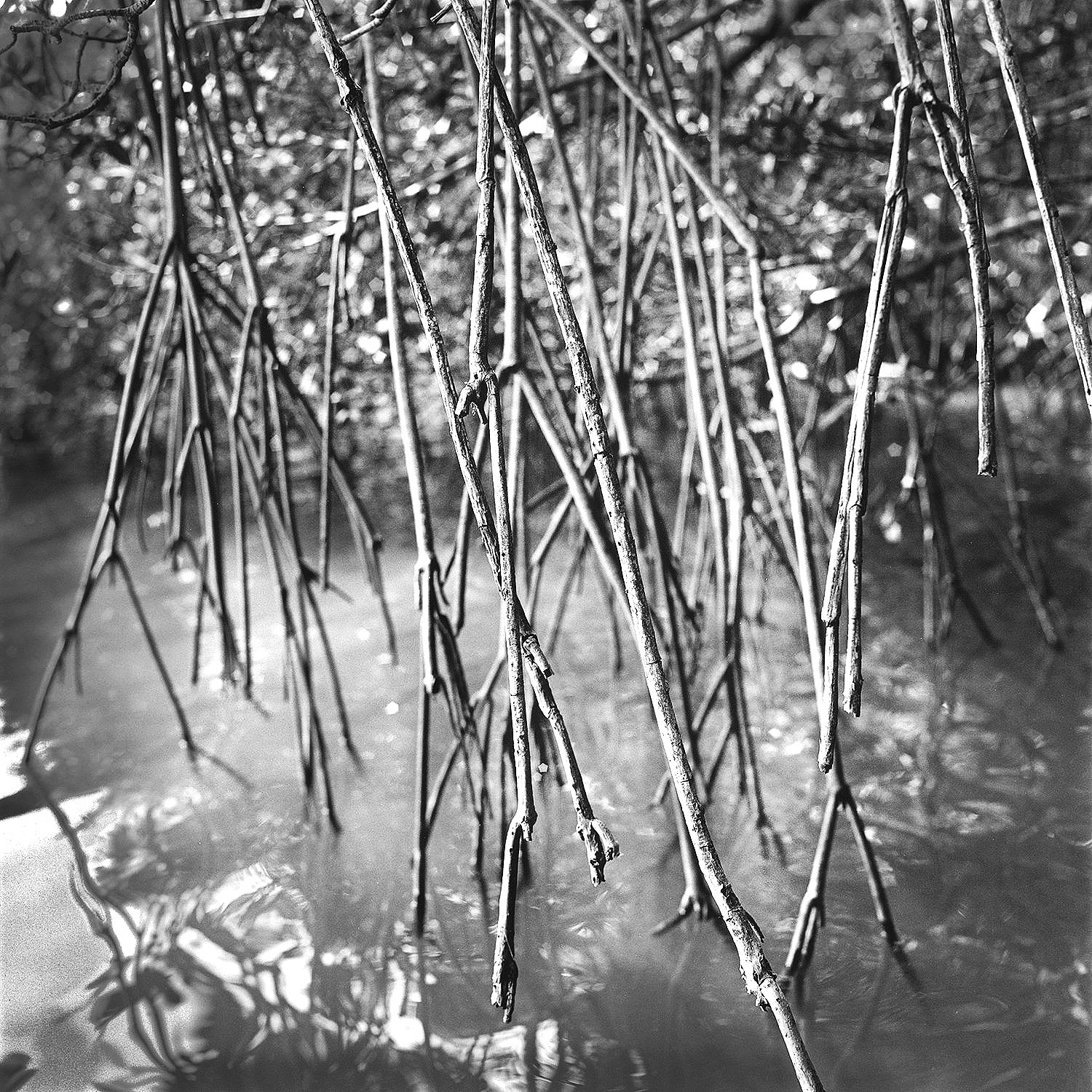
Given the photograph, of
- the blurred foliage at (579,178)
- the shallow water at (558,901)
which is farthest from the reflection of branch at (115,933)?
the blurred foliage at (579,178)

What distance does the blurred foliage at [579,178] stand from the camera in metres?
1.76

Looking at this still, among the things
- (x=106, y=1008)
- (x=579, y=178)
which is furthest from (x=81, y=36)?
(x=579, y=178)

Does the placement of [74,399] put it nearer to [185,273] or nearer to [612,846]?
[185,273]

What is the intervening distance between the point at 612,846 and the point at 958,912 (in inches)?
30.2

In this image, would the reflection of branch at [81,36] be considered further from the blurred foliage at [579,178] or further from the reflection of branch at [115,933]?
the reflection of branch at [115,933]

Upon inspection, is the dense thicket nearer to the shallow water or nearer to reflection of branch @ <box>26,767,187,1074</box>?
the shallow water

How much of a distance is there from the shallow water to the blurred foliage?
0.56 m

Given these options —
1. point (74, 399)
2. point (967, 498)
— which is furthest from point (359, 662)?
point (74, 399)

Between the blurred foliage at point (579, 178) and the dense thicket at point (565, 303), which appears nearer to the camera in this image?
the dense thicket at point (565, 303)

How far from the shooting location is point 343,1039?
102 centimetres

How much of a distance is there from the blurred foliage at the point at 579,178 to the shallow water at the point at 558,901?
560 mm

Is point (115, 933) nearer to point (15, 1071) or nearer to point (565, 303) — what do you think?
point (15, 1071)

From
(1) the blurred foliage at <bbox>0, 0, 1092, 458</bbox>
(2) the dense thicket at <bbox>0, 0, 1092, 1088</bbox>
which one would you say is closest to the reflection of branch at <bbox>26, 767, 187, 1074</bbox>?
(2) the dense thicket at <bbox>0, 0, 1092, 1088</bbox>

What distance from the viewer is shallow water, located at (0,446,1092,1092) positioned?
0.98 m
